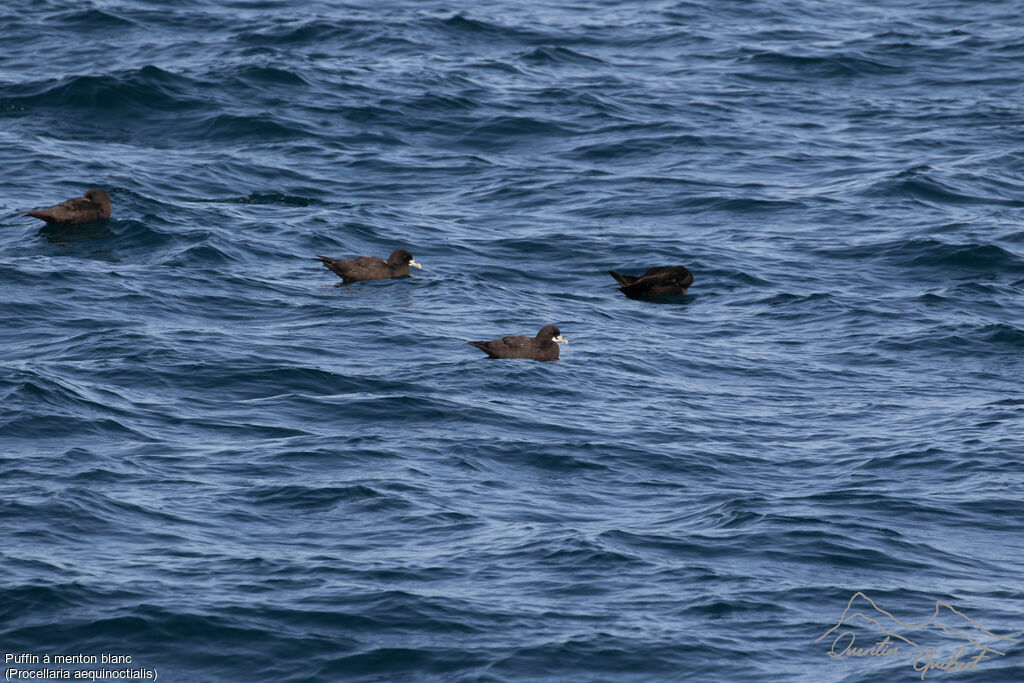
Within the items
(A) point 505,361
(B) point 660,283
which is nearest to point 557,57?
(B) point 660,283

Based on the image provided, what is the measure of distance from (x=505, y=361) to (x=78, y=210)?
25.9 ft

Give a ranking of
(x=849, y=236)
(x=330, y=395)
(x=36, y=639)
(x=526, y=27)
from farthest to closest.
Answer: (x=526, y=27)
(x=849, y=236)
(x=330, y=395)
(x=36, y=639)

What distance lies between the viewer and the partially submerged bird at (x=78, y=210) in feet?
71.5

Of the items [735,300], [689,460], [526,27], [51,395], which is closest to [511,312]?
[735,300]

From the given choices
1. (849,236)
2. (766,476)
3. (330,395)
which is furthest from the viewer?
(849,236)

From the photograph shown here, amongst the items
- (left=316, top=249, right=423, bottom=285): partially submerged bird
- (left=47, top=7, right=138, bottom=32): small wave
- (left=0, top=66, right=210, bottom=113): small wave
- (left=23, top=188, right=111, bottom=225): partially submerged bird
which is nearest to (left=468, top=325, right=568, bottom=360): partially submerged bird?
(left=316, top=249, right=423, bottom=285): partially submerged bird

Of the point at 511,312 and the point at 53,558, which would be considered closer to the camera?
the point at 53,558

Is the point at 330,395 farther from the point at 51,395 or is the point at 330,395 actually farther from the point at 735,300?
the point at 735,300

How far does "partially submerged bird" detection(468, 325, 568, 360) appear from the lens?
1794 cm

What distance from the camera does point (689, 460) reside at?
15070 millimetres

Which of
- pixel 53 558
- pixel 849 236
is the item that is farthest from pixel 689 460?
pixel 849 236

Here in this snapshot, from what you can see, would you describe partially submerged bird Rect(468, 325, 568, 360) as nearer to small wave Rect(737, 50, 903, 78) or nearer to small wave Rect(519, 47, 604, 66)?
small wave Rect(519, 47, 604, 66)

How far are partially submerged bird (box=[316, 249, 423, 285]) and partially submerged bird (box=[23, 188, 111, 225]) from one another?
3.66 meters

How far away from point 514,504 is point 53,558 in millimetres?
4210
